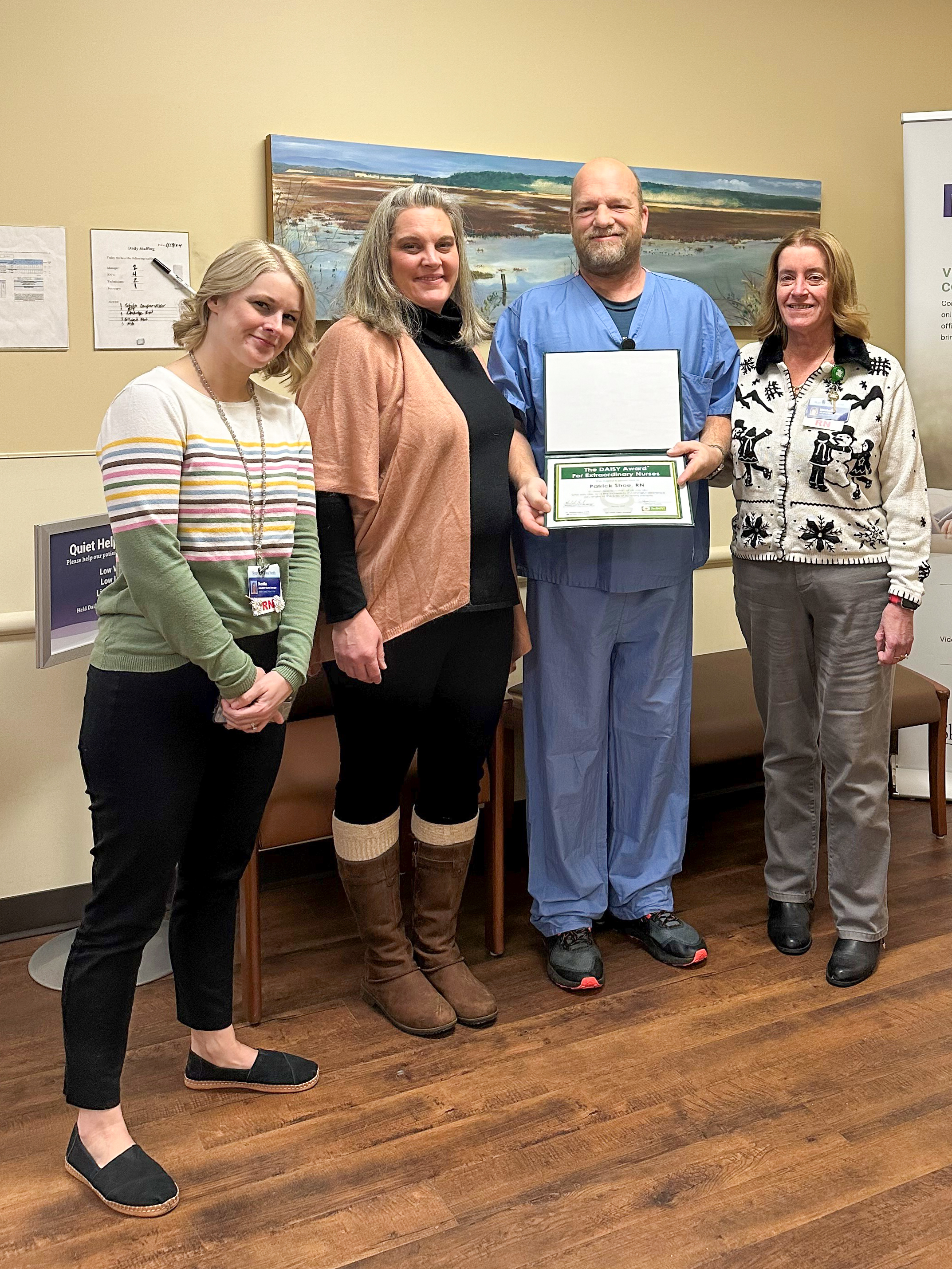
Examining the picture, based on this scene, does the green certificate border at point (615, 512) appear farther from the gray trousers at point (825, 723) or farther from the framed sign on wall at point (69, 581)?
the framed sign on wall at point (69, 581)

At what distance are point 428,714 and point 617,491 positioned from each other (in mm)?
598

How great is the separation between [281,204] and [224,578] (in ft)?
4.84

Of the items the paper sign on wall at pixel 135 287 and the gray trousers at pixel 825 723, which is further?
the paper sign on wall at pixel 135 287

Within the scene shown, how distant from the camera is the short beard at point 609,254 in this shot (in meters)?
2.41

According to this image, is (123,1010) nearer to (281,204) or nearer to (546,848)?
(546,848)

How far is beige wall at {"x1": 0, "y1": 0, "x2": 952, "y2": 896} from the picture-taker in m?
2.68

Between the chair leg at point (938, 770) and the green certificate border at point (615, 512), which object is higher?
the green certificate border at point (615, 512)

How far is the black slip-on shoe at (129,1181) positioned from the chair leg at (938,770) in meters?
2.49

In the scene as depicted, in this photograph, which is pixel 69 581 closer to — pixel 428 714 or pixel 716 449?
pixel 428 714

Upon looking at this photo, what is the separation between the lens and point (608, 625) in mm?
2537

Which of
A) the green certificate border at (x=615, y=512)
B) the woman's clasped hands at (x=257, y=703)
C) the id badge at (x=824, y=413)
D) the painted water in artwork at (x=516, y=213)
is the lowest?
the woman's clasped hands at (x=257, y=703)

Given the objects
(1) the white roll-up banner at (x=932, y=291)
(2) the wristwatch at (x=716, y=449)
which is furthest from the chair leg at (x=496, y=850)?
(1) the white roll-up banner at (x=932, y=291)

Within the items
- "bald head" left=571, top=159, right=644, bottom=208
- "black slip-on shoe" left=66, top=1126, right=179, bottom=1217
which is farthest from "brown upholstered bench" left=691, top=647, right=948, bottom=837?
"black slip-on shoe" left=66, top=1126, right=179, bottom=1217

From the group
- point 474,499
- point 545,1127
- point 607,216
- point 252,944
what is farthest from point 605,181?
point 545,1127
